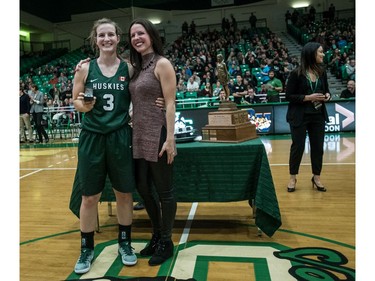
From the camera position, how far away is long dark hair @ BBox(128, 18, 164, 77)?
82.4 inches

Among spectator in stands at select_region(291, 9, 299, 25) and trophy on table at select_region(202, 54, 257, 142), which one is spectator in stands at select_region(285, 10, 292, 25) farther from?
trophy on table at select_region(202, 54, 257, 142)

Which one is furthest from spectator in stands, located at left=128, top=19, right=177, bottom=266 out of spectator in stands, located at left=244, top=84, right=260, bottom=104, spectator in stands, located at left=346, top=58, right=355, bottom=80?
spectator in stands, located at left=346, top=58, right=355, bottom=80

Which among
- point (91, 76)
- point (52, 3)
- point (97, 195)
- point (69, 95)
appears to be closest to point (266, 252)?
point (97, 195)

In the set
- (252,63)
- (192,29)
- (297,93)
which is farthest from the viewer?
(192,29)

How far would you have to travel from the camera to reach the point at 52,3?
20078mm

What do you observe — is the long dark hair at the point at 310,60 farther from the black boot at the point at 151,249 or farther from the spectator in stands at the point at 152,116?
the black boot at the point at 151,249

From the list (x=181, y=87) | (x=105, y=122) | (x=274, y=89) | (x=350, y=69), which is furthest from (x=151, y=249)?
(x=350, y=69)

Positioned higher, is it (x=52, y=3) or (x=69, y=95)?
(x=52, y=3)

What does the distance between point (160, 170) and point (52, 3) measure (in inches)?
828

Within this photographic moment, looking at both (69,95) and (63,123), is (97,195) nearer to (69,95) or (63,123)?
(63,123)

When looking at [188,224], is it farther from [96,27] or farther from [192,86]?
[192,86]

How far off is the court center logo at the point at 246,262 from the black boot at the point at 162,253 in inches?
1.5

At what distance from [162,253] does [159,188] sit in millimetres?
436

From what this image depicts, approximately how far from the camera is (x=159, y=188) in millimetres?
2184
